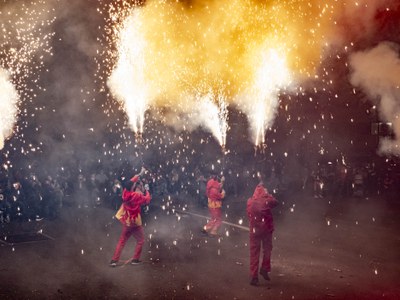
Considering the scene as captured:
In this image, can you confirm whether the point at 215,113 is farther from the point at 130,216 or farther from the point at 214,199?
the point at 130,216

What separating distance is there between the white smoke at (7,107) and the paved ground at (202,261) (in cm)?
1123

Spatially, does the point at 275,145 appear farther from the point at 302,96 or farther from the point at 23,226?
the point at 23,226

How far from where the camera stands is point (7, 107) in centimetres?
2512

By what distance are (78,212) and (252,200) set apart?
9504 millimetres

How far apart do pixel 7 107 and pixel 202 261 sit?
1994 cm

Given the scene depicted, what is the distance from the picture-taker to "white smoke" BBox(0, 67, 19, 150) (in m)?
22.6

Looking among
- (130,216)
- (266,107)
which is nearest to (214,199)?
(130,216)

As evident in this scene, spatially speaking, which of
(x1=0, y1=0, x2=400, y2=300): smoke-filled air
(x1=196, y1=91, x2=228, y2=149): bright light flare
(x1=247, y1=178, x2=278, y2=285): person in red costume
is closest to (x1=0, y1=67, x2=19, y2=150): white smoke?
(x1=0, y1=0, x2=400, y2=300): smoke-filled air

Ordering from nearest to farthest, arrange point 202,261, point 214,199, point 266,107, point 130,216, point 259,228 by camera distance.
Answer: point 259,228 → point 130,216 → point 202,261 → point 214,199 → point 266,107

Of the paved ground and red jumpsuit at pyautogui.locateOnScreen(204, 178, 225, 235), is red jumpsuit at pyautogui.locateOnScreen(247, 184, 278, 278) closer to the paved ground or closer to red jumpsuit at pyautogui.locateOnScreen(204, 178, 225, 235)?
the paved ground

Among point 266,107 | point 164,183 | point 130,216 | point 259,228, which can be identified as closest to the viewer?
point 259,228

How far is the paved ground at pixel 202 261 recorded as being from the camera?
7043 millimetres

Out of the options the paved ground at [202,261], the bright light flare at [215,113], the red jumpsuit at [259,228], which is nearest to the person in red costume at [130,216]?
the paved ground at [202,261]

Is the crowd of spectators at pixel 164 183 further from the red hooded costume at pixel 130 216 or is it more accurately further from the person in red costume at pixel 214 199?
the red hooded costume at pixel 130 216
